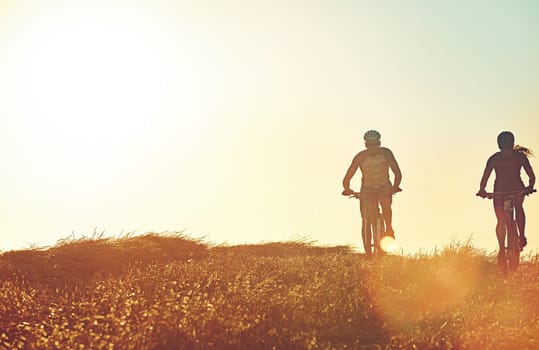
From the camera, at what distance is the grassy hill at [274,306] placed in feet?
23.2

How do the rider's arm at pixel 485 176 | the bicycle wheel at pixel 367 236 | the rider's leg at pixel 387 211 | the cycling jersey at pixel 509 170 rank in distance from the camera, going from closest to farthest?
the cycling jersey at pixel 509 170
the rider's arm at pixel 485 176
the rider's leg at pixel 387 211
the bicycle wheel at pixel 367 236

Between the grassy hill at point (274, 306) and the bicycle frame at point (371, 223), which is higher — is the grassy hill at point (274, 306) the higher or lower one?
the lower one

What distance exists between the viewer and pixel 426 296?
10.1 m

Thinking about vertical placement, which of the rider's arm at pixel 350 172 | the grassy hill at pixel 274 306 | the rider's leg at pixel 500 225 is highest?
the rider's arm at pixel 350 172

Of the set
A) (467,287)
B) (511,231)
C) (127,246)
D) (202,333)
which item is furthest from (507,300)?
(127,246)

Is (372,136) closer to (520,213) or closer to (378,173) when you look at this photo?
(378,173)

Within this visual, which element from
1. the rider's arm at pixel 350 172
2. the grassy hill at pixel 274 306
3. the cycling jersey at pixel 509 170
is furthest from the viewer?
the rider's arm at pixel 350 172

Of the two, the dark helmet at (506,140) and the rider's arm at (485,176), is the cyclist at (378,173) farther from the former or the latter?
the dark helmet at (506,140)

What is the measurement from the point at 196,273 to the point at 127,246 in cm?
489

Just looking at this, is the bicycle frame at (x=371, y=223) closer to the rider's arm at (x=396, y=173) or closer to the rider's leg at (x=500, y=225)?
the rider's arm at (x=396, y=173)

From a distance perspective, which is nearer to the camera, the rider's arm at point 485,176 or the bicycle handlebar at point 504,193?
the bicycle handlebar at point 504,193

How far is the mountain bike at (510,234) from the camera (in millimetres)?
12828

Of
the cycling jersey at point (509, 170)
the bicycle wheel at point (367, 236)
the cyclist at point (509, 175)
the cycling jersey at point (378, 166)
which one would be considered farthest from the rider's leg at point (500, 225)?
the bicycle wheel at point (367, 236)

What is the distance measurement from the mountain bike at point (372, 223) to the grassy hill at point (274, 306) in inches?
24.0
